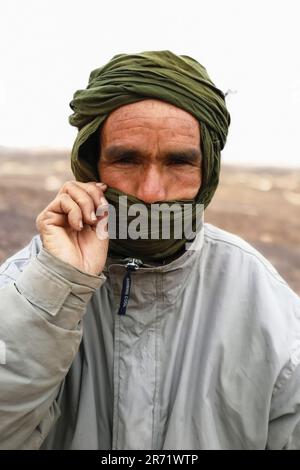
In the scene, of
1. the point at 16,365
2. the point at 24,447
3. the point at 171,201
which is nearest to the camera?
the point at 16,365

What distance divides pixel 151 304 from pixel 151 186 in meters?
0.42

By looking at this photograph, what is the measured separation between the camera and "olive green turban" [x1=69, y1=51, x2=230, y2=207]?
2.19 meters

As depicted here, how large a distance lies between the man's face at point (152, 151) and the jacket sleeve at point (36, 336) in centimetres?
41

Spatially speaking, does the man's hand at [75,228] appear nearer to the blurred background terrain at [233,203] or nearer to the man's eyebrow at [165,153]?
the man's eyebrow at [165,153]

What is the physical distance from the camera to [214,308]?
2225 mm

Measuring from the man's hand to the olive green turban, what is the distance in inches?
9.1

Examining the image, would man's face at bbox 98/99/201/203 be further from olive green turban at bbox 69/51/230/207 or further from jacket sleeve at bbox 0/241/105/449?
jacket sleeve at bbox 0/241/105/449

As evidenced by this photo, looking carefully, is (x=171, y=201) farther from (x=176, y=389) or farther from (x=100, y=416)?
(x=100, y=416)

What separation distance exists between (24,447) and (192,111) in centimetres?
128

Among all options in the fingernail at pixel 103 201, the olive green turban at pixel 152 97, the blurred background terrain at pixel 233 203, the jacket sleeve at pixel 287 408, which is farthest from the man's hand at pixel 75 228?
the blurred background terrain at pixel 233 203

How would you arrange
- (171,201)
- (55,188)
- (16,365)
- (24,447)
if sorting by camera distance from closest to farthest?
(16,365), (24,447), (171,201), (55,188)

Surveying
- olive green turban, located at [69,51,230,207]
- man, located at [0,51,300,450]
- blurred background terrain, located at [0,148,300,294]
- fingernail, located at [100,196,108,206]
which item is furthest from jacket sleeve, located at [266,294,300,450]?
blurred background terrain, located at [0,148,300,294]

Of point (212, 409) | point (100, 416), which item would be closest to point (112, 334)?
point (100, 416)

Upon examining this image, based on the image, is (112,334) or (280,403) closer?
(280,403)
